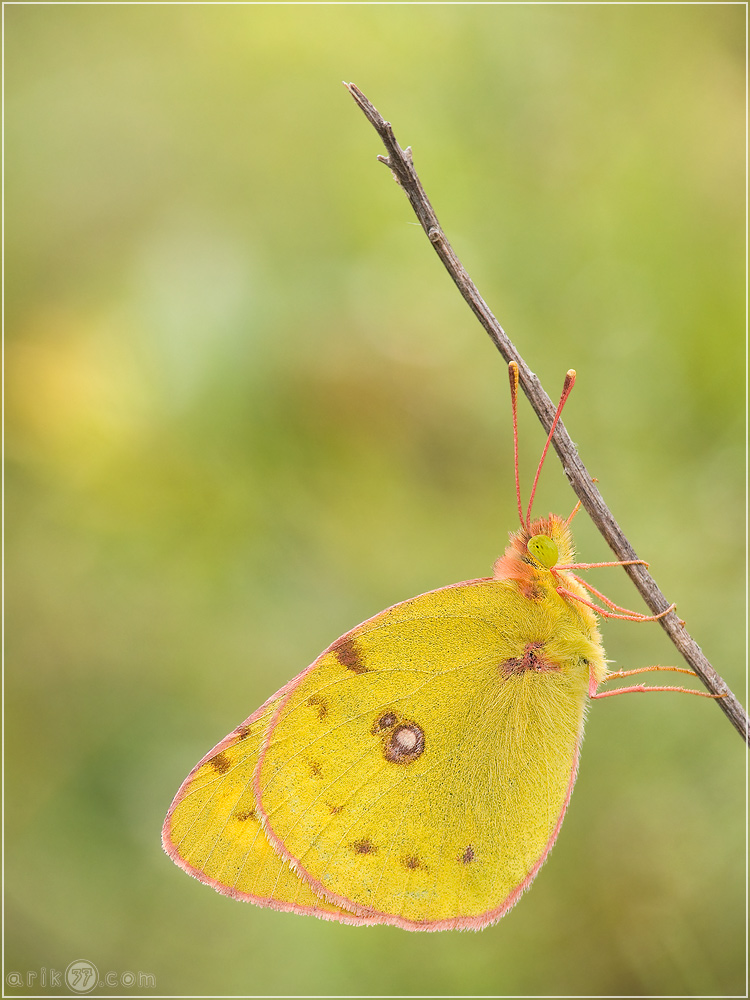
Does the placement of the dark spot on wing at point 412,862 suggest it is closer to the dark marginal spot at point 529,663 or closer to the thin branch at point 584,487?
the dark marginal spot at point 529,663

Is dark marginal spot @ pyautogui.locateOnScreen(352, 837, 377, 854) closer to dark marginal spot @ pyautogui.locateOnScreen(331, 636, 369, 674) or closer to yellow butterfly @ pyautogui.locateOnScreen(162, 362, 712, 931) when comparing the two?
yellow butterfly @ pyautogui.locateOnScreen(162, 362, 712, 931)

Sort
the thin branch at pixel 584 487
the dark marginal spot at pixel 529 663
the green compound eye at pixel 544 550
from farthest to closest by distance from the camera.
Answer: the dark marginal spot at pixel 529 663 → the green compound eye at pixel 544 550 → the thin branch at pixel 584 487

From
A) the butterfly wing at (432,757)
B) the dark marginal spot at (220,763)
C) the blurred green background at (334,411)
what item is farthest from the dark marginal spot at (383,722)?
the blurred green background at (334,411)

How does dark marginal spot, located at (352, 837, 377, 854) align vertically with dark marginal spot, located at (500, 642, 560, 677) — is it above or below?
below

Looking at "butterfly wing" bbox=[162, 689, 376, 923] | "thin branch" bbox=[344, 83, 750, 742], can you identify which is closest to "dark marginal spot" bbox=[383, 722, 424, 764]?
"butterfly wing" bbox=[162, 689, 376, 923]

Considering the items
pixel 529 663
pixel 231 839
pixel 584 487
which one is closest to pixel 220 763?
pixel 231 839

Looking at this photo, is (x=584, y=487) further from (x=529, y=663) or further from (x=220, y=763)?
(x=220, y=763)

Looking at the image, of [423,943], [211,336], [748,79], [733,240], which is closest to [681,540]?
[733,240]
